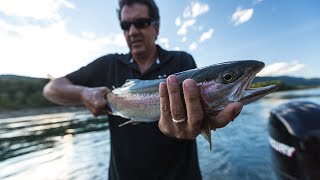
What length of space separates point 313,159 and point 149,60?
3289 mm

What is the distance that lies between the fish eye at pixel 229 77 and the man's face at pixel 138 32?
6.31 feet

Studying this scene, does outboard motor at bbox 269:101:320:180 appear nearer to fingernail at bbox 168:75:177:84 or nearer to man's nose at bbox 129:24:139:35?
man's nose at bbox 129:24:139:35

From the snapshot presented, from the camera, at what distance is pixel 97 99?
12.6 ft

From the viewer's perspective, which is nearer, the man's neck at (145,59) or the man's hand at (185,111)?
the man's hand at (185,111)

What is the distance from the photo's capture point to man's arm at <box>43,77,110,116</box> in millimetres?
3836

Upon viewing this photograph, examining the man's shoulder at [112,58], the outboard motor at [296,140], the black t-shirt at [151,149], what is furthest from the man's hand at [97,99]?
the outboard motor at [296,140]

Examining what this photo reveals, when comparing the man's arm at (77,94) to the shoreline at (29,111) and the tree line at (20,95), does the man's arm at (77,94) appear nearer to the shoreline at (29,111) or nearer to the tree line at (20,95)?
the shoreline at (29,111)

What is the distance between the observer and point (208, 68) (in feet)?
9.04

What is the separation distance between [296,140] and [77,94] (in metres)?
4.03

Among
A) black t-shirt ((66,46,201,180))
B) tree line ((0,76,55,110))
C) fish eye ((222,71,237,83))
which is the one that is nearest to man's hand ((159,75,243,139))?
fish eye ((222,71,237,83))

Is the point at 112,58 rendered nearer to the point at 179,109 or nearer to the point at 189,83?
the point at 179,109

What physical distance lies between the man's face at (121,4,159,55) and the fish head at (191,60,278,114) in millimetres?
1790

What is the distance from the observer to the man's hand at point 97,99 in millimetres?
3818

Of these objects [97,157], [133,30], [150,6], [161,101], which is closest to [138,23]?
[133,30]
